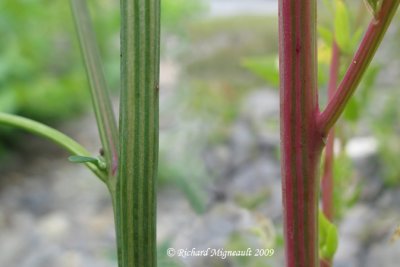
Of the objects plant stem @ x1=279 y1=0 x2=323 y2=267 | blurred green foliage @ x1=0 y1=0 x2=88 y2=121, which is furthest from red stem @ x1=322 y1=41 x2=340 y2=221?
blurred green foliage @ x1=0 y1=0 x2=88 y2=121

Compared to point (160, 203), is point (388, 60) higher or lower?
higher

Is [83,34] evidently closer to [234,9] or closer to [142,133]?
[142,133]

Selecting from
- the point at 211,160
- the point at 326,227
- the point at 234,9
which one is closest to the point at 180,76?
the point at 211,160

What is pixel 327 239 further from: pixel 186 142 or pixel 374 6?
pixel 186 142

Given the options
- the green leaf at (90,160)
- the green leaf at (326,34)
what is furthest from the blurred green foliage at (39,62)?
the green leaf at (90,160)

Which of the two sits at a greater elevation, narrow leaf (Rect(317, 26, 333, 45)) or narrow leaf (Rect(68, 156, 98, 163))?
narrow leaf (Rect(317, 26, 333, 45))

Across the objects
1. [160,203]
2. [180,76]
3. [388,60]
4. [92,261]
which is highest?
[180,76]

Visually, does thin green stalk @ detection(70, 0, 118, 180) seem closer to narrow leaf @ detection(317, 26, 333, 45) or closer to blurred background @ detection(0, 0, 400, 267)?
narrow leaf @ detection(317, 26, 333, 45)

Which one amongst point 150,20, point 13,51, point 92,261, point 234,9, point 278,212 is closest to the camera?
point 150,20
